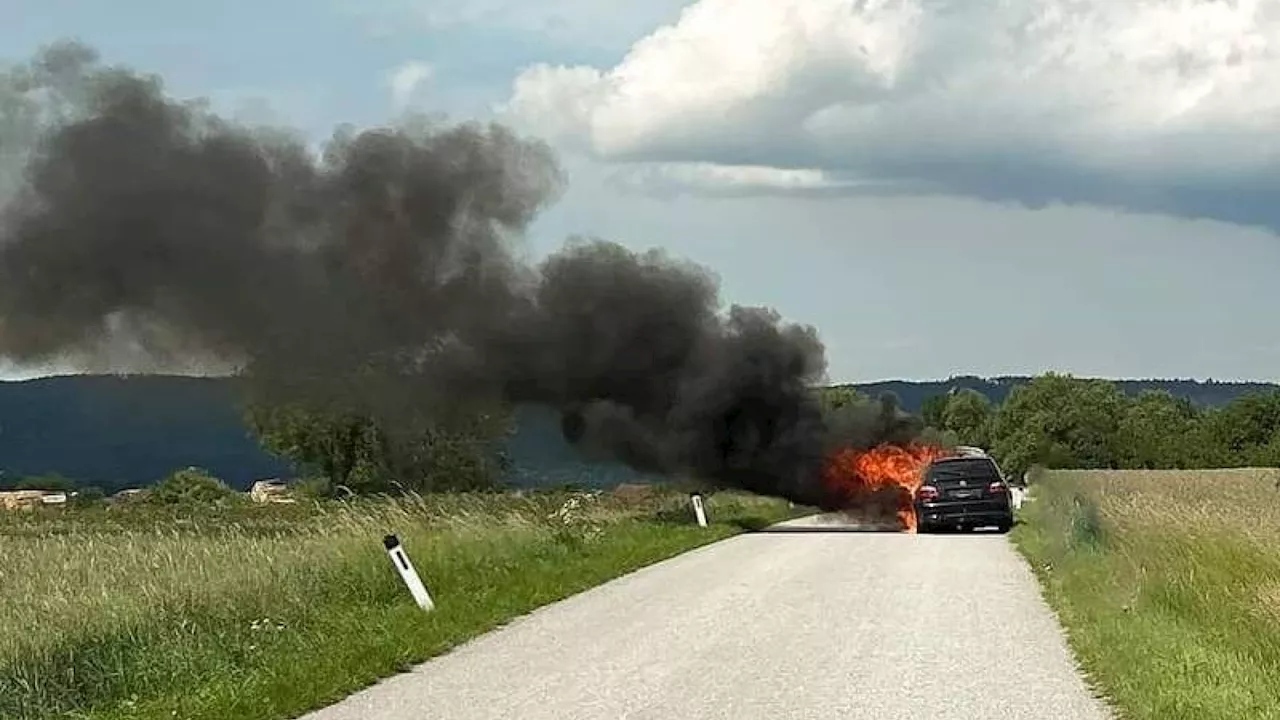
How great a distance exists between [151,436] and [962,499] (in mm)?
51926

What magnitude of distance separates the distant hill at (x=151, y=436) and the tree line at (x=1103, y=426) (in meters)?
37.4

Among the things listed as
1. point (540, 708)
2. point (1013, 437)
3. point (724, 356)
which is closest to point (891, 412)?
point (724, 356)

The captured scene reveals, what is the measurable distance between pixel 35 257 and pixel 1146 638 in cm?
1998

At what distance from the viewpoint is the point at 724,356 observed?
37.9 meters

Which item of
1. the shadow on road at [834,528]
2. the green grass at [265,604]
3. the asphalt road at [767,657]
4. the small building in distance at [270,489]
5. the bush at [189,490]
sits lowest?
the small building in distance at [270,489]

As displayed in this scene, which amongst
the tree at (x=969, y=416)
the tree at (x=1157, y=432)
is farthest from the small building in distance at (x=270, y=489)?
the tree at (x=969, y=416)

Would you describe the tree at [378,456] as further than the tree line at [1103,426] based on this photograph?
No

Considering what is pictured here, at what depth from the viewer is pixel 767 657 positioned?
12828 mm

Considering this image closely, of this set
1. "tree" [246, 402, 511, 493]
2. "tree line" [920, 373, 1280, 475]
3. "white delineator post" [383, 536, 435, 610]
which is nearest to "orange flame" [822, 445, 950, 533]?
"white delineator post" [383, 536, 435, 610]

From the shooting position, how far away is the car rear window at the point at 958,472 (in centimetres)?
3117

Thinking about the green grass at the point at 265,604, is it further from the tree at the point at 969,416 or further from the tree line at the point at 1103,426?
the tree at the point at 969,416

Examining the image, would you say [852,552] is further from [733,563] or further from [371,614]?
[371,614]

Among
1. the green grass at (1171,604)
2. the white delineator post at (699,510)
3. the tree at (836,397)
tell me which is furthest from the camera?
the tree at (836,397)

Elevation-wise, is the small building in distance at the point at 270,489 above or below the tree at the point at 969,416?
below
